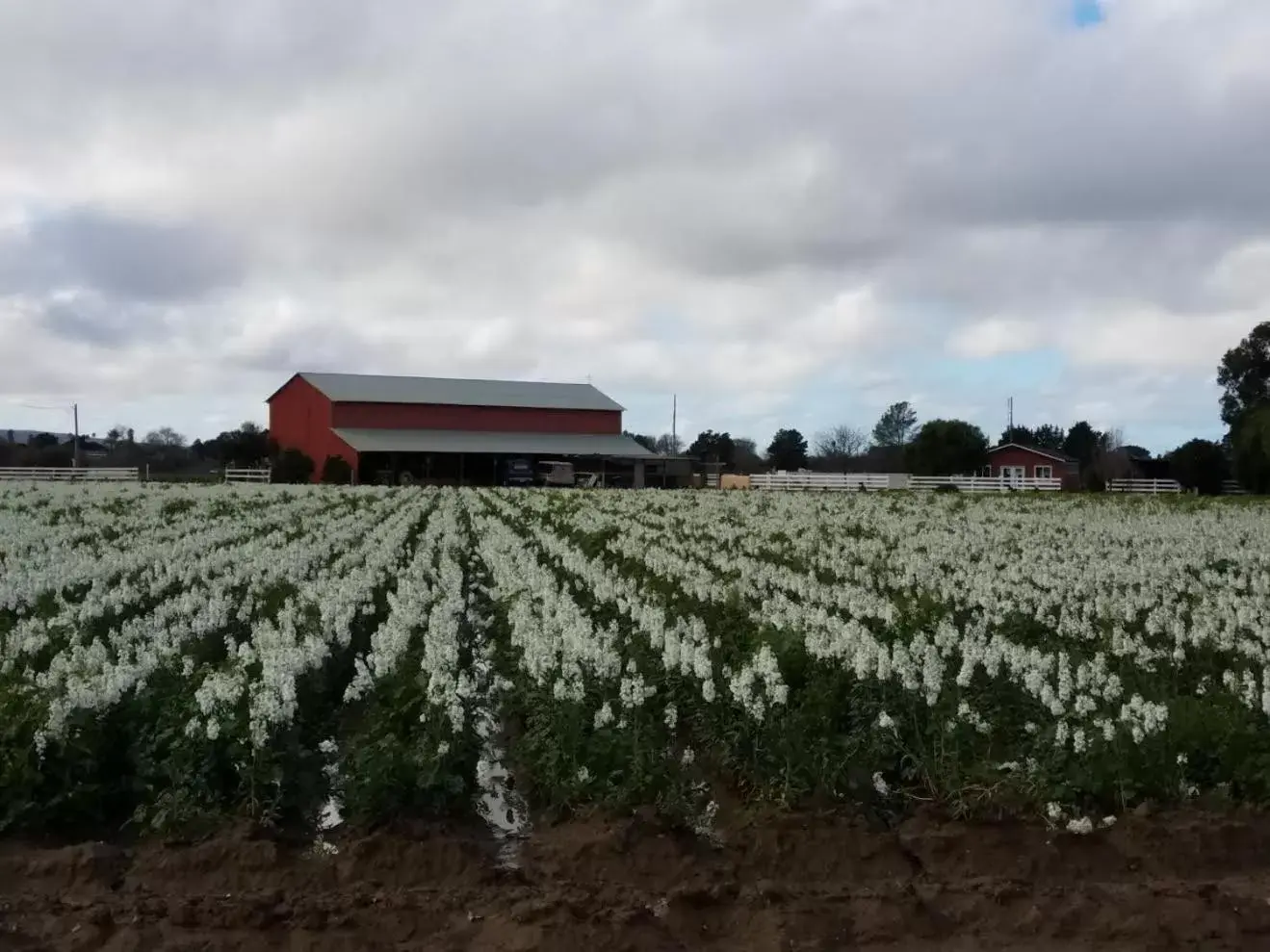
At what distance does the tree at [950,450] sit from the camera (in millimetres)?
68562

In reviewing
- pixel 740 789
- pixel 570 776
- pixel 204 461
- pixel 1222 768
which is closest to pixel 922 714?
pixel 740 789

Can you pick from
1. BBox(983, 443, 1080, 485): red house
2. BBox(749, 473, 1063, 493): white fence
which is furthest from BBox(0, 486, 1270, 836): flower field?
BBox(983, 443, 1080, 485): red house

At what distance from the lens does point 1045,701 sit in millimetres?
6707

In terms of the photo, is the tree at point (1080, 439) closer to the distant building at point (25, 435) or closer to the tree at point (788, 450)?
the tree at point (788, 450)

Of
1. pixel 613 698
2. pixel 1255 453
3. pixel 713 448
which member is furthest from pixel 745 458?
pixel 613 698

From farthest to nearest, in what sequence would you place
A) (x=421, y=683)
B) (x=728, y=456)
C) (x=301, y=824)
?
1. (x=728, y=456)
2. (x=421, y=683)
3. (x=301, y=824)

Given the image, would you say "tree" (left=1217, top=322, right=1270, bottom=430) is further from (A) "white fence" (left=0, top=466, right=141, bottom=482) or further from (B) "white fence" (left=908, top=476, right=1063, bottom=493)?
(A) "white fence" (left=0, top=466, right=141, bottom=482)

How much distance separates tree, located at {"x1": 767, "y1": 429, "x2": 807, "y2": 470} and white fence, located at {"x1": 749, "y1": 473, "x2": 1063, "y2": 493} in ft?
142

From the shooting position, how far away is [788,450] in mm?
111875

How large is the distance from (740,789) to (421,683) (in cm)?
211

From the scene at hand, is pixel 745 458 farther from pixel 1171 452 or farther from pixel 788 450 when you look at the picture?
pixel 1171 452

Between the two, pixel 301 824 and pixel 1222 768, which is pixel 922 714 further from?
pixel 301 824

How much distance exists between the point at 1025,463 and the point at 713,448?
37721 mm

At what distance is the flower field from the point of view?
6.33 m
